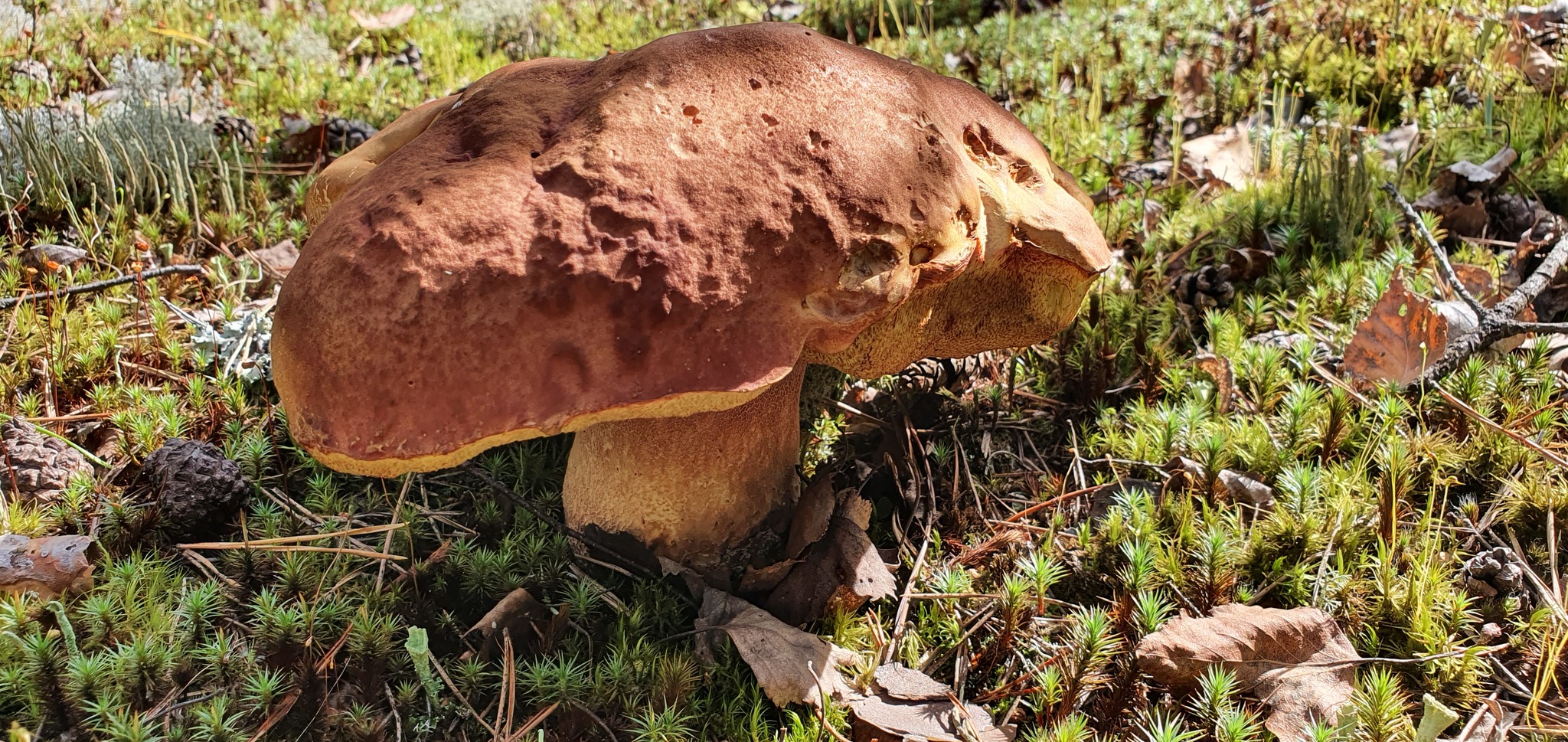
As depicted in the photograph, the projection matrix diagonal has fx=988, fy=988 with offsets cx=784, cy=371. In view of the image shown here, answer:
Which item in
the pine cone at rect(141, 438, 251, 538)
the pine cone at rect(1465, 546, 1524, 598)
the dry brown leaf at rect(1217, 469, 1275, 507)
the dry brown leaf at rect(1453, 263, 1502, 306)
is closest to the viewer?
the pine cone at rect(1465, 546, 1524, 598)

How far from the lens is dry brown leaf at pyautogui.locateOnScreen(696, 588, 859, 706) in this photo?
70.8 inches

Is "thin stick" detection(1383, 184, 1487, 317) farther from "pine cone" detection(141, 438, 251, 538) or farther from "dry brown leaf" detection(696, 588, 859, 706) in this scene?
"pine cone" detection(141, 438, 251, 538)

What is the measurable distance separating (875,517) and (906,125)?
0.95 metres

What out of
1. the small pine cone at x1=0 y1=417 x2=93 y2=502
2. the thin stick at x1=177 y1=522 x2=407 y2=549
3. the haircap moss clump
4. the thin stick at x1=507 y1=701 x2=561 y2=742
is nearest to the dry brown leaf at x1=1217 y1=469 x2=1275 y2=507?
the thin stick at x1=507 y1=701 x2=561 y2=742

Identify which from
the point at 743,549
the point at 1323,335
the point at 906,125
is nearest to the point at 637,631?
the point at 743,549

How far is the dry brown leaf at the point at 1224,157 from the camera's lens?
3.44 meters

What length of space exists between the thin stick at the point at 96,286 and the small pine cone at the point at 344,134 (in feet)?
3.03

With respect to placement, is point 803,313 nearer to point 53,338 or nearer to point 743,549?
point 743,549

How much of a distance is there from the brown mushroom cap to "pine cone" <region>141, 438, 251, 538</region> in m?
0.74

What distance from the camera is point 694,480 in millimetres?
2008

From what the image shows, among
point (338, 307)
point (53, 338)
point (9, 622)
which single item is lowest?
point (9, 622)

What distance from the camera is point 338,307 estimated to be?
57.1 inches

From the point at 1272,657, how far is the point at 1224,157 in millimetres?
2290

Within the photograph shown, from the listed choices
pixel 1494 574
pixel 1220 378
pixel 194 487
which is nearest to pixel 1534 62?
pixel 1220 378
